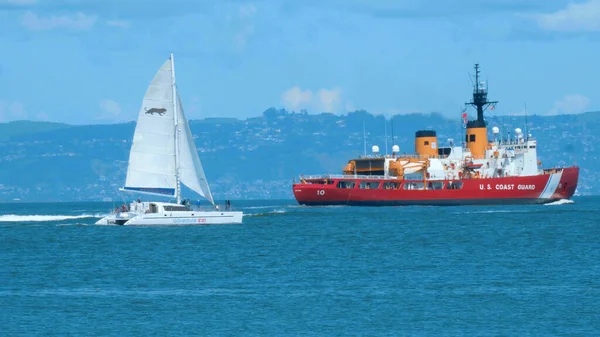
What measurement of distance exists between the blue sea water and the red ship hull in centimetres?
3472

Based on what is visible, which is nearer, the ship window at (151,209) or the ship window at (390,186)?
the ship window at (151,209)

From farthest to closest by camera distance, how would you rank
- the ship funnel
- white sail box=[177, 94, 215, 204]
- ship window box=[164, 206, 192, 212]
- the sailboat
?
the ship funnel → white sail box=[177, 94, 215, 204] → the sailboat → ship window box=[164, 206, 192, 212]

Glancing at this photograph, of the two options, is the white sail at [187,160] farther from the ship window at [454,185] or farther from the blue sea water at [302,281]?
the ship window at [454,185]

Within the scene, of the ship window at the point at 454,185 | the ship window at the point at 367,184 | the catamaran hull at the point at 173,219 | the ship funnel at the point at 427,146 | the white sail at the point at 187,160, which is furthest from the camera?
the ship funnel at the point at 427,146

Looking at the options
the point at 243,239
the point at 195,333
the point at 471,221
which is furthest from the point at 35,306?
the point at 471,221

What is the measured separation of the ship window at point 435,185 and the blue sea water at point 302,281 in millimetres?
36515

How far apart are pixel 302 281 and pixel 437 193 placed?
6912 cm

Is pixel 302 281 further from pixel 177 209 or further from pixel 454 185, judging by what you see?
pixel 454 185

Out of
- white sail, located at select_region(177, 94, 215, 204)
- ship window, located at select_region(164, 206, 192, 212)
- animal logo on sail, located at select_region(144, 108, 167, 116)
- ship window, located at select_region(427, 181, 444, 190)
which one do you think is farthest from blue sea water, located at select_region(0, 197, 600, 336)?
ship window, located at select_region(427, 181, 444, 190)

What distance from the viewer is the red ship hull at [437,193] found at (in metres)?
114

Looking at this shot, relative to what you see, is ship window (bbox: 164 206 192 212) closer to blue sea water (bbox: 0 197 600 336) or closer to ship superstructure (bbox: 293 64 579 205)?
blue sea water (bbox: 0 197 600 336)

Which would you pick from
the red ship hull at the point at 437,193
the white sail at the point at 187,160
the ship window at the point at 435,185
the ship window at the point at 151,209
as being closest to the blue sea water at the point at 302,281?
the ship window at the point at 151,209

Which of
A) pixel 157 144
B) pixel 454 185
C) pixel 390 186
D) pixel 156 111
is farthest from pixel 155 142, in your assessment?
pixel 454 185

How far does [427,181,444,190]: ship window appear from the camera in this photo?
116 m
